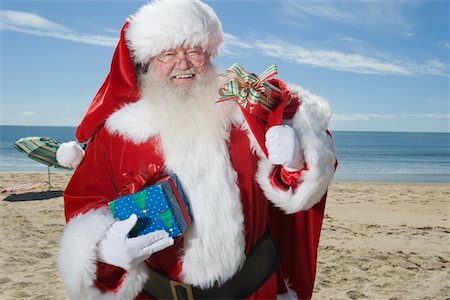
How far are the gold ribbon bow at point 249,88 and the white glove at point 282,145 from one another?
0.51 ft

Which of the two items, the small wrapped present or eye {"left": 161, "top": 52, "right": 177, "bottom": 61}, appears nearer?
the small wrapped present

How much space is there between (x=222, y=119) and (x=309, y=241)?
0.72m

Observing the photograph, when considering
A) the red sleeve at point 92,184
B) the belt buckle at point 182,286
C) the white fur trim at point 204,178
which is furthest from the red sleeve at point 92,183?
the belt buckle at point 182,286

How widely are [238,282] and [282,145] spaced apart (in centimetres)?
61

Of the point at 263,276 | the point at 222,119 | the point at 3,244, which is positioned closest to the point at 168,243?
the point at 263,276

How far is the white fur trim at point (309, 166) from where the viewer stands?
185 cm

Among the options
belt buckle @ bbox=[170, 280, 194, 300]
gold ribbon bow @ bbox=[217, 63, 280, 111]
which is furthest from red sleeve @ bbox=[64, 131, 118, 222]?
gold ribbon bow @ bbox=[217, 63, 280, 111]

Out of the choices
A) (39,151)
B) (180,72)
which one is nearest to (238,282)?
→ (180,72)

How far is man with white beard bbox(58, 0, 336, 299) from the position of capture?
1843mm

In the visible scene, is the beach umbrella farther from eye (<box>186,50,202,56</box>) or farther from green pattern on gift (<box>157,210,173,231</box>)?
green pattern on gift (<box>157,210,173,231</box>)

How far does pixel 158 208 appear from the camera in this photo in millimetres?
1751

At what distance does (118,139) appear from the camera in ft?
6.68

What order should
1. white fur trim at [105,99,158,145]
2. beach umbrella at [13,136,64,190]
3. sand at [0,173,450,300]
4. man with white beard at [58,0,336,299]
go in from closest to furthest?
1. man with white beard at [58,0,336,299]
2. white fur trim at [105,99,158,145]
3. sand at [0,173,450,300]
4. beach umbrella at [13,136,64,190]

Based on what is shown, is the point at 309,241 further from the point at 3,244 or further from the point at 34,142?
the point at 34,142
